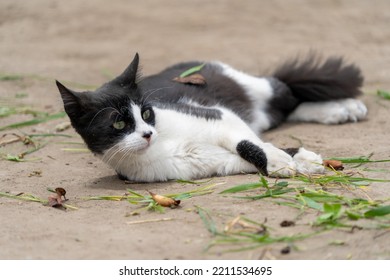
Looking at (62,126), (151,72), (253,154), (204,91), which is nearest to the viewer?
(253,154)

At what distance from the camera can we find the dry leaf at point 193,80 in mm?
5312

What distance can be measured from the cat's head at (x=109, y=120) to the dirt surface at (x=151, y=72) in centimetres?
33

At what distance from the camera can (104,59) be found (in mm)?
8266

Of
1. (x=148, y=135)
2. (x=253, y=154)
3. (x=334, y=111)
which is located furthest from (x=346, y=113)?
(x=148, y=135)

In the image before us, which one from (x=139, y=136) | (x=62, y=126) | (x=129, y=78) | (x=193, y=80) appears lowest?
(x=62, y=126)

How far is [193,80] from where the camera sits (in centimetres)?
538

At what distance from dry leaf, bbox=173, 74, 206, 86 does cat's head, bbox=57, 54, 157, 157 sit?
109 centimetres

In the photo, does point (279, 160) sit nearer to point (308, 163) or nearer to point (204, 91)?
point (308, 163)

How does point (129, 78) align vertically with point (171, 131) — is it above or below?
above

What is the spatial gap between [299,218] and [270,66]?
14.8 feet

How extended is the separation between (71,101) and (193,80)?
1.49 meters

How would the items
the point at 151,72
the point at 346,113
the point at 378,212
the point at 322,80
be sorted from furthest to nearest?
the point at 151,72 < the point at 322,80 < the point at 346,113 < the point at 378,212

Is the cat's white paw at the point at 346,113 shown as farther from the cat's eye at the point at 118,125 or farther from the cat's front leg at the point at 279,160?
the cat's eye at the point at 118,125

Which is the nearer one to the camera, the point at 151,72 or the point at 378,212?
the point at 378,212
